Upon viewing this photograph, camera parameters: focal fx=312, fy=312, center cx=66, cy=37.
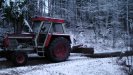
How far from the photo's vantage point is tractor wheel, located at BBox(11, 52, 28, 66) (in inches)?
595

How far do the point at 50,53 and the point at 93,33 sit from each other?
65.7 ft

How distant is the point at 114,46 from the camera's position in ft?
96.5

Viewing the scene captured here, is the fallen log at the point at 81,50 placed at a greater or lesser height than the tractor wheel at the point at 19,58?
lesser

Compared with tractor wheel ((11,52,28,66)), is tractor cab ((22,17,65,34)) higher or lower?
higher

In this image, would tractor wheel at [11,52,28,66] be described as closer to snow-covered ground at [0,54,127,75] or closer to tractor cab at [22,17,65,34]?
snow-covered ground at [0,54,127,75]

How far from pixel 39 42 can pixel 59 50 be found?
4.37 feet

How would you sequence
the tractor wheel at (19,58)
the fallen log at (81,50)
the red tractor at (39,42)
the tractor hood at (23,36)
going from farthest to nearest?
1. the fallen log at (81,50)
2. the tractor hood at (23,36)
3. the red tractor at (39,42)
4. the tractor wheel at (19,58)

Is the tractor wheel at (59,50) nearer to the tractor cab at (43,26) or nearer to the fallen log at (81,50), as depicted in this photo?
the tractor cab at (43,26)

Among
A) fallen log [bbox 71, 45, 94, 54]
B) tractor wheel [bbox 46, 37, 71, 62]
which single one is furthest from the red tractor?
fallen log [bbox 71, 45, 94, 54]

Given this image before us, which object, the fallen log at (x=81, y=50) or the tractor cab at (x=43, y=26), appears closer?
the tractor cab at (x=43, y=26)

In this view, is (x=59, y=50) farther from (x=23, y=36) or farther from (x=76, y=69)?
(x=76, y=69)

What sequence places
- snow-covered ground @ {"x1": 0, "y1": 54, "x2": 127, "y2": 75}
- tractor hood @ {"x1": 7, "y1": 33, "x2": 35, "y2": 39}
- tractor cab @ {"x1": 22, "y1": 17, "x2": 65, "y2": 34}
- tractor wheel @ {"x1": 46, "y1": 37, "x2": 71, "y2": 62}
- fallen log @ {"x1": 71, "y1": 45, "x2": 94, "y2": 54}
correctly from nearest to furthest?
snow-covered ground @ {"x1": 0, "y1": 54, "x2": 127, "y2": 75}, tractor hood @ {"x1": 7, "y1": 33, "x2": 35, "y2": 39}, tractor wheel @ {"x1": 46, "y1": 37, "x2": 71, "y2": 62}, tractor cab @ {"x1": 22, "y1": 17, "x2": 65, "y2": 34}, fallen log @ {"x1": 71, "y1": 45, "x2": 94, "y2": 54}

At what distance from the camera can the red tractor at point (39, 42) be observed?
15.4m

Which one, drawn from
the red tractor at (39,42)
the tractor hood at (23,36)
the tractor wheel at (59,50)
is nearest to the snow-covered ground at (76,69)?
the red tractor at (39,42)
